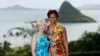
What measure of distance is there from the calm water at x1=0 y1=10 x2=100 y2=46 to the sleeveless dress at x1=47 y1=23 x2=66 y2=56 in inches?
83.4

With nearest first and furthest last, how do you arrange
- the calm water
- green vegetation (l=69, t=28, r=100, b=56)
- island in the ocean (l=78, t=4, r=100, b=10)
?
the calm water → island in the ocean (l=78, t=4, r=100, b=10) → green vegetation (l=69, t=28, r=100, b=56)

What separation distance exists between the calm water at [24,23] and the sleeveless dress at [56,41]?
6.95 ft

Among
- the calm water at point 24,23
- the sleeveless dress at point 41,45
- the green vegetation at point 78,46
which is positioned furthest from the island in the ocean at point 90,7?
the sleeveless dress at point 41,45

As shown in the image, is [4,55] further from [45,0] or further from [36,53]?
[36,53]

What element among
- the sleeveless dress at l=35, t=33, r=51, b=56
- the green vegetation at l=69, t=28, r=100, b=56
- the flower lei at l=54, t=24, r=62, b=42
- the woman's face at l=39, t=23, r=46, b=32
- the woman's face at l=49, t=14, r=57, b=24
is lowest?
the green vegetation at l=69, t=28, r=100, b=56

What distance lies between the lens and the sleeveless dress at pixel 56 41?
3.80 m

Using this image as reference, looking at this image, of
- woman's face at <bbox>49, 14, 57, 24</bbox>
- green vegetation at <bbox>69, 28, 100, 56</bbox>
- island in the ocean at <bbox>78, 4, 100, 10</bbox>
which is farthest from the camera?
green vegetation at <bbox>69, 28, 100, 56</bbox>

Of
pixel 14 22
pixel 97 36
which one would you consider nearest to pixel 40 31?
pixel 14 22

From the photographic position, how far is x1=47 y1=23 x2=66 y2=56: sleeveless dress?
3.80m

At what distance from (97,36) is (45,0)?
1.19 meters

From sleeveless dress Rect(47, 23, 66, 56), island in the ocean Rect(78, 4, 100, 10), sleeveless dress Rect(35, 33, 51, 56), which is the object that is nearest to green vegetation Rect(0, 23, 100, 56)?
island in the ocean Rect(78, 4, 100, 10)

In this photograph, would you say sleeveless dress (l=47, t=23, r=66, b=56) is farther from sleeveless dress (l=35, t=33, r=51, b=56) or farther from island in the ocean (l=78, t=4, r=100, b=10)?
island in the ocean (l=78, t=4, r=100, b=10)

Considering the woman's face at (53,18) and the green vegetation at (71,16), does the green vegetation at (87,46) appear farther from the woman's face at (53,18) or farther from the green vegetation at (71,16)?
the woman's face at (53,18)

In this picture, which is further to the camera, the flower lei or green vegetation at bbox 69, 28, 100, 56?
green vegetation at bbox 69, 28, 100, 56
